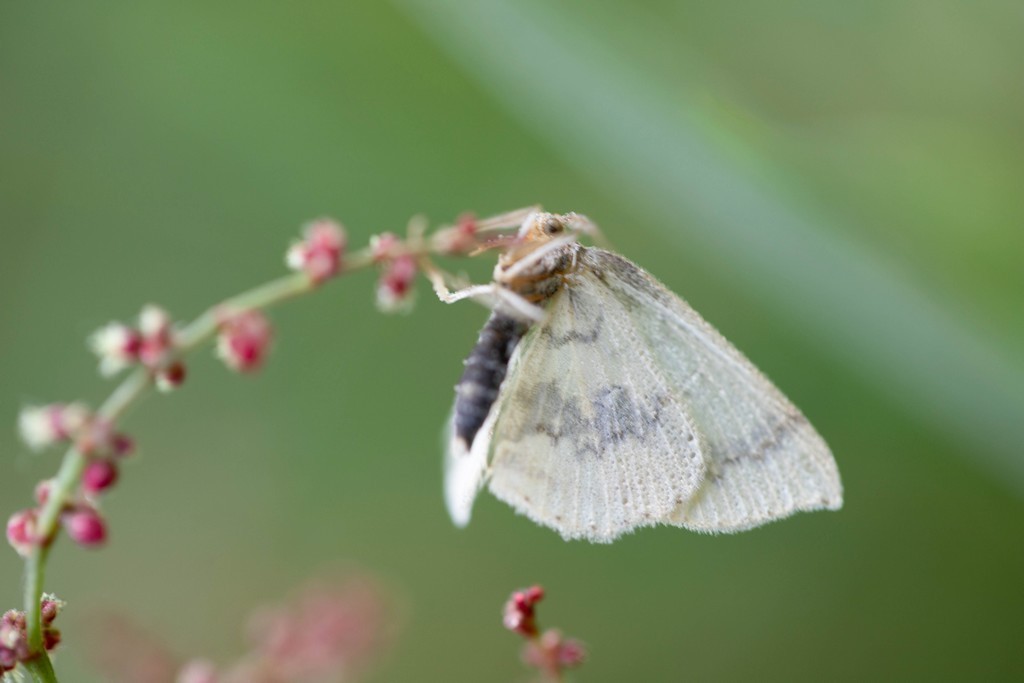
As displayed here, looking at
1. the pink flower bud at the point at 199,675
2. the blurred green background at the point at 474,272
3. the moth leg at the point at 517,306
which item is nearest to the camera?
the pink flower bud at the point at 199,675

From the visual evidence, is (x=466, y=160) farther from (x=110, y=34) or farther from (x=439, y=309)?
(x=110, y=34)

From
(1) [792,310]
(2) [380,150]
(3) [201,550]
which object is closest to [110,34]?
(2) [380,150]

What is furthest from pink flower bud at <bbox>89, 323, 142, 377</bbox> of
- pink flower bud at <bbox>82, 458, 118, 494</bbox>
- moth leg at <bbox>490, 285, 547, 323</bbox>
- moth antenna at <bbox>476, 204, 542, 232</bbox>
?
moth leg at <bbox>490, 285, 547, 323</bbox>

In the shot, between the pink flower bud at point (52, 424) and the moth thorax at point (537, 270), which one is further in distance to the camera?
the moth thorax at point (537, 270)

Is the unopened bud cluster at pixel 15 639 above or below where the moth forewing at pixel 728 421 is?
below

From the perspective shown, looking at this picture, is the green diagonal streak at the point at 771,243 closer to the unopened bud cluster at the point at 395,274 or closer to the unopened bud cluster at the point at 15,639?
the unopened bud cluster at the point at 395,274

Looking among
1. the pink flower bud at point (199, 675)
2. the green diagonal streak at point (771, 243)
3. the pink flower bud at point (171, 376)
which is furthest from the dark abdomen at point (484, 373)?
the green diagonal streak at point (771, 243)

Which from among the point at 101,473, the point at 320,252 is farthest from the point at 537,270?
the point at 101,473
